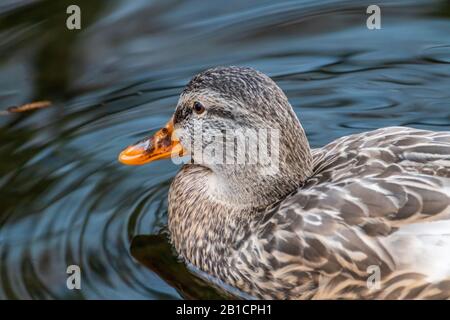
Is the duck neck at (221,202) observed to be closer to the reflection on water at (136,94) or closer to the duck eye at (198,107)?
the reflection on water at (136,94)

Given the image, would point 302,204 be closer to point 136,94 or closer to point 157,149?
point 157,149

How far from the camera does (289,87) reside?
8.73 m

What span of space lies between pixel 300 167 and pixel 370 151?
1.44ft

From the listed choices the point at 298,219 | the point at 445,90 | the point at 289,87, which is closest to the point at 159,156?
the point at 298,219

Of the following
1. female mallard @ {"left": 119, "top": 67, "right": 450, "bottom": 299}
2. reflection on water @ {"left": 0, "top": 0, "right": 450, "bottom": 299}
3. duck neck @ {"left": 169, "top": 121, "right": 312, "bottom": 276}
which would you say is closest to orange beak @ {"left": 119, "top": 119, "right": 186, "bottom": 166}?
female mallard @ {"left": 119, "top": 67, "right": 450, "bottom": 299}

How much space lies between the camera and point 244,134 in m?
6.51

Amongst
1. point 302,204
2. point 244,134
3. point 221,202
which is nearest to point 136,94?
point 221,202

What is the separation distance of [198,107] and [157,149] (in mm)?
547

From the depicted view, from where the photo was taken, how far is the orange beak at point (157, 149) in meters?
6.96

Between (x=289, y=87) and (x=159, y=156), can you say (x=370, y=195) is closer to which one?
(x=159, y=156)

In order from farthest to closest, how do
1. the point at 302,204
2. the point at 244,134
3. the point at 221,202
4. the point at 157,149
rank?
1. the point at 157,149
2. the point at 221,202
3. the point at 244,134
4. the point at 302,204

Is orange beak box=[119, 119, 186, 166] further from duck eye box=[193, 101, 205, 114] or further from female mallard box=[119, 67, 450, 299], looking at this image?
duck eye box=[193, 101, 205, 114]

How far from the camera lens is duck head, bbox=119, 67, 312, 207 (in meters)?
6.42

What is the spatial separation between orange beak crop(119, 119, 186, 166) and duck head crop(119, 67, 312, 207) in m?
0.09
